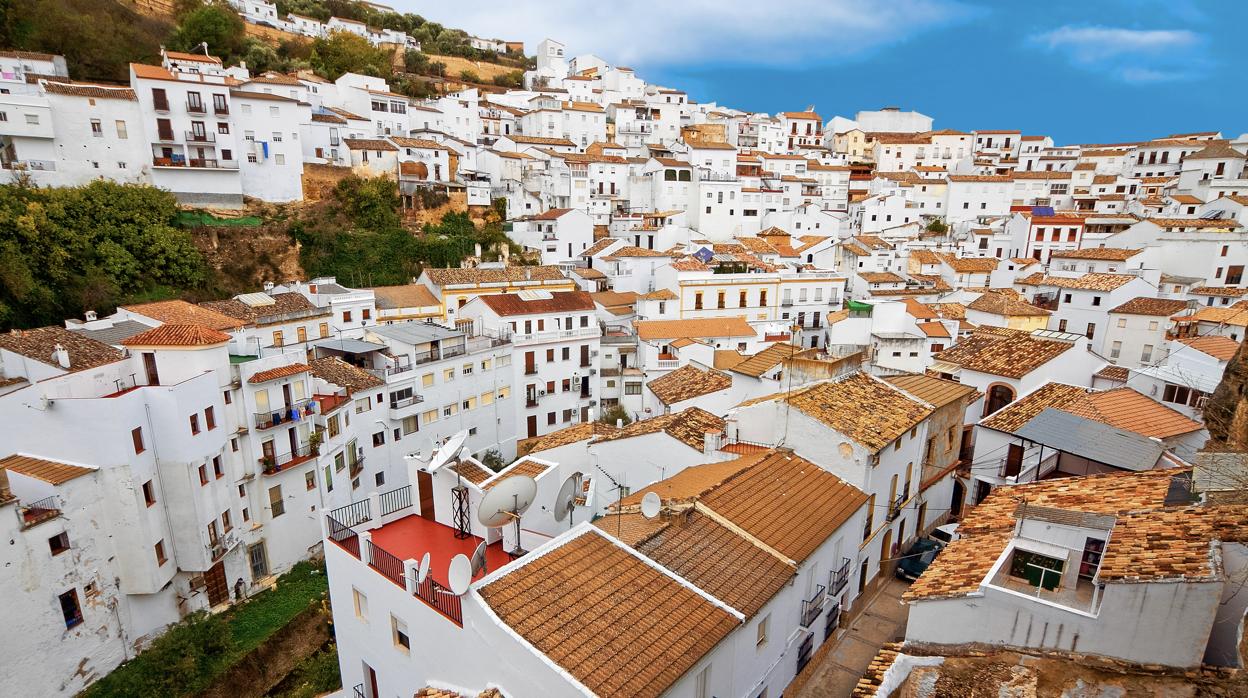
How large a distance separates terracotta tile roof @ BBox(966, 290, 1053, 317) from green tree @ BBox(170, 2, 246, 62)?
6813 cm

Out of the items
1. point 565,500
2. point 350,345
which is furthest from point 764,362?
point 350,345

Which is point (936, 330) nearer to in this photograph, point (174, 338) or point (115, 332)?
point (174, 338)

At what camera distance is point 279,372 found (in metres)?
22.5

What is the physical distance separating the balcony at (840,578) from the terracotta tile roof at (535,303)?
76.9 ft

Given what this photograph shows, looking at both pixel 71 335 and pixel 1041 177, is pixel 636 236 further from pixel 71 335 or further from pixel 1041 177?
pixel 1041 177

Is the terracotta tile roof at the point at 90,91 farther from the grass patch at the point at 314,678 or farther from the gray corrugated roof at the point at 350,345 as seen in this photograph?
the grass patch at the point at 314,678

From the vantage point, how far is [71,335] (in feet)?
73.2

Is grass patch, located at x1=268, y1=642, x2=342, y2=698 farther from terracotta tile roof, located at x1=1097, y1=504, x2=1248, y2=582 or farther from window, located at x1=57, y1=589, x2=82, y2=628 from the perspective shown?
terracotta tile roof, located at x1=1097, y1=504, x2=1248, y2=582

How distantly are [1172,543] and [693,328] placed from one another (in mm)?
30220

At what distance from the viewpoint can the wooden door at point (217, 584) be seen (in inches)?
845

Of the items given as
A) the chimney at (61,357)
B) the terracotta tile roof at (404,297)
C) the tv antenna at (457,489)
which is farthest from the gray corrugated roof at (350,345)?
the tv antenna at (457,489)

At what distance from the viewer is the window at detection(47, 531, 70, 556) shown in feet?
56.0

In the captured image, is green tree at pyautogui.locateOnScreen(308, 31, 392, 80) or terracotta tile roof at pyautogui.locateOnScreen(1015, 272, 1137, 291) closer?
terracotta tile roof at pyautogui.locateOnScreen(1015, 272, 1137, 291)

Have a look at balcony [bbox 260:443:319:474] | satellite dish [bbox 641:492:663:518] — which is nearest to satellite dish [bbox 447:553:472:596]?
satellite dish [bbox 641:492:663:518]
